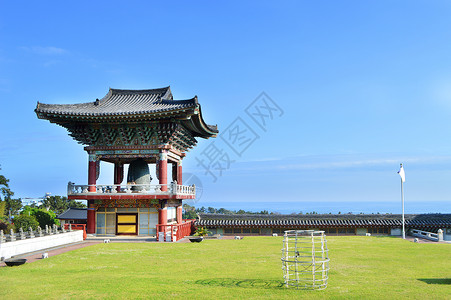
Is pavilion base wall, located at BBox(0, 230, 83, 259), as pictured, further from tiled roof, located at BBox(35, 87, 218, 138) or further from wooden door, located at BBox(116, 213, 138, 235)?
tiled roof, located at BBox(35, 87, 218, 138)

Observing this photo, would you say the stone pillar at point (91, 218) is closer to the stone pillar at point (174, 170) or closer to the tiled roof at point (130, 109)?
the tiled roof at point (130, 109)

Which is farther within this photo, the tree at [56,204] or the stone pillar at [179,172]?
the tree at [56,204]

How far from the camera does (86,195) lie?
3209 cm

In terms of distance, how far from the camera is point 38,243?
24.1 metres

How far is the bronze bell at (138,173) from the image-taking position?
34469mm


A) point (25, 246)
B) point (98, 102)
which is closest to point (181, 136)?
point (98, 102)

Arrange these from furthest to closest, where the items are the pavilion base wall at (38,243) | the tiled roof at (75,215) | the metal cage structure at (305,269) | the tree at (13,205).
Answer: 1. the tree at (13,205)
2. the tiled roof at (75,215)
3. the pavilion base wall at (38,243)
4. the metal cage structure at (305,269)

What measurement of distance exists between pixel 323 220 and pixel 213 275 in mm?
25399

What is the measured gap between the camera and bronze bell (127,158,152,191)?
34.5 metres

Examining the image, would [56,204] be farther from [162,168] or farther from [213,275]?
[213,275]

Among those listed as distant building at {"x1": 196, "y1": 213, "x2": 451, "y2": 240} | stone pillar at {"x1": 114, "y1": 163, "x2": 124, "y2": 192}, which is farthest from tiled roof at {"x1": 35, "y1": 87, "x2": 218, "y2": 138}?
distant building at {"x1": 196, "y1": 213, "x2": 451, "y2": 240}

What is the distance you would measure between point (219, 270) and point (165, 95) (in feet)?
74.2

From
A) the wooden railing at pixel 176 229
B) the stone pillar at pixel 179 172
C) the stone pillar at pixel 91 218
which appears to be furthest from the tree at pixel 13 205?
the wooden railing at pixel 176 229

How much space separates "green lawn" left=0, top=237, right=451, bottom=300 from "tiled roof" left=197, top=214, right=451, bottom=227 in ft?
44.0
